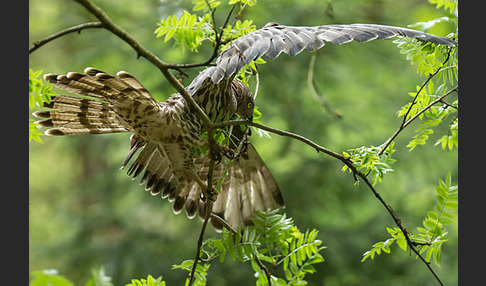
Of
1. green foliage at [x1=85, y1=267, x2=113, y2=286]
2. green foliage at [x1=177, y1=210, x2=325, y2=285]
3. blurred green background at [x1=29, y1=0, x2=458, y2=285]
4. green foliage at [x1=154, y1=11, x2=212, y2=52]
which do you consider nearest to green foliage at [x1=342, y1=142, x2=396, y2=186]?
green foliage at [x1=177, y1=210, x2=325, y2=285]

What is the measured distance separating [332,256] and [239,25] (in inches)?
167

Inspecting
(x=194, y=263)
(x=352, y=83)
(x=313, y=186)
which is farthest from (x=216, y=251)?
(x=352, y=83)

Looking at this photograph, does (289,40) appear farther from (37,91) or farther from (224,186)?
(224,186)

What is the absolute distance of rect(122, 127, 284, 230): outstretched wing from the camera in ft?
10.7

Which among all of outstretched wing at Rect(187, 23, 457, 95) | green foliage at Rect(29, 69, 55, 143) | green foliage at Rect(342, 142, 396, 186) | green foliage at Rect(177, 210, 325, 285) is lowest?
green foliage at Rect(177, 210, 325, 285)

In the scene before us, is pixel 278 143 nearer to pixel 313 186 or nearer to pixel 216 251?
pixel 313 186

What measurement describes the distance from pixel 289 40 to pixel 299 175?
4448 mm

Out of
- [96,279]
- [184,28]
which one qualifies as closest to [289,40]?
[184,28]

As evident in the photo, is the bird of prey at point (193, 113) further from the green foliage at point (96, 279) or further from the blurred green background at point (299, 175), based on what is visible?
the blurred green background at point (299, 175)

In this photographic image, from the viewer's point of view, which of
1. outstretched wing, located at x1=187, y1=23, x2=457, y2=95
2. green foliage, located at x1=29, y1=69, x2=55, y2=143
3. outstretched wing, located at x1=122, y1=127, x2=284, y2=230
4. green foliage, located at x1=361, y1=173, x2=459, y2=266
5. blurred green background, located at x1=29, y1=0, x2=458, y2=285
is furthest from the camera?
blurred green background, located at x1=29, y1=0, x2=458, y2=285

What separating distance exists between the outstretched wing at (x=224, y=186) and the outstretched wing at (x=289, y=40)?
98 centimetres

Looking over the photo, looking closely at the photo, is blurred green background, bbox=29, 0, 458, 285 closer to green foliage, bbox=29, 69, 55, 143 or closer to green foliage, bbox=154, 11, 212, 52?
green foliage, bbox=154, 11, 212, 52

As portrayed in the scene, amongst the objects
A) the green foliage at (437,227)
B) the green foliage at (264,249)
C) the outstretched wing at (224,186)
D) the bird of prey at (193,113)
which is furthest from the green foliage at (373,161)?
the outstretched wing at (224,186)

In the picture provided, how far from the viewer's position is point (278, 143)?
264 inches
